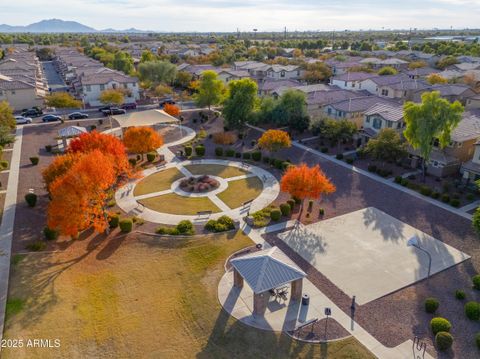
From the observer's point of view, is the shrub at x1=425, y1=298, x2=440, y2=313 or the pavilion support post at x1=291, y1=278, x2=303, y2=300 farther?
the pavilion support post at x1=291, y1=278, x2=303, y2=300

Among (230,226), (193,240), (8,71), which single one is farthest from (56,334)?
(8,71)

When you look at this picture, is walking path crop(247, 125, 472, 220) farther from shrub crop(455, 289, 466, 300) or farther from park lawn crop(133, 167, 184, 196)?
park lawn crop(133, 167, 184, 196)

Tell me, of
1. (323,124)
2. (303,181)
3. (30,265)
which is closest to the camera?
(30,265)

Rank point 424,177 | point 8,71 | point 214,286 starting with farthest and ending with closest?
point 8,71 → point 424,177 → point 214,286

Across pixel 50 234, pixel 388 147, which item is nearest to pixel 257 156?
pixel 388 147

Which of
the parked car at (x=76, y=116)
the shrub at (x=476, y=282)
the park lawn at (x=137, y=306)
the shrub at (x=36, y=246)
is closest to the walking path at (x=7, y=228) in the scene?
the park lawn at (x=137, y=306)

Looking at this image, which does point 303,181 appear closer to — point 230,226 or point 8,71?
point 230,226

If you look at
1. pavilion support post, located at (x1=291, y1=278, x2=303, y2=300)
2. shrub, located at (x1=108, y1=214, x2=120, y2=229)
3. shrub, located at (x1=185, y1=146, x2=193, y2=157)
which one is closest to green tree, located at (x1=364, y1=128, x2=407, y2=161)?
shrub, located at (x1=185, y1=146, x2=193, y2=157)
